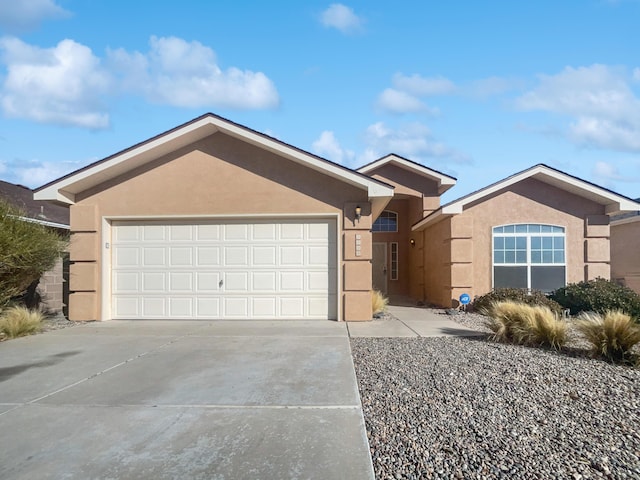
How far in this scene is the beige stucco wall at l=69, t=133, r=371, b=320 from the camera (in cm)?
1094

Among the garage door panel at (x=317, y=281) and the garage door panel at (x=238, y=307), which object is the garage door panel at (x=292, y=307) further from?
the garage door panel at (x=238, y=307)

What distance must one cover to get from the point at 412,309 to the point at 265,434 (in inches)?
434

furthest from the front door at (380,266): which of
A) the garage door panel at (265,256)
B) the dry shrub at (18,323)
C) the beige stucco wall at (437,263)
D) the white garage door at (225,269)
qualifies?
→ the dry shrub at (18,323)

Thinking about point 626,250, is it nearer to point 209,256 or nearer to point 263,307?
point 263,307

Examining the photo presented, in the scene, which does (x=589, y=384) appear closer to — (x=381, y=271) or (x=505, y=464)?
(x=505, y=464)

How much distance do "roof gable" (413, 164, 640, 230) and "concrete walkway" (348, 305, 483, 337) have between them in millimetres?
3362

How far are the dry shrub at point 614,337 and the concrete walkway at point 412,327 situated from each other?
7.89ft

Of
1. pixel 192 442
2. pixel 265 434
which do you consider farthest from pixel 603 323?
pixel 192 442

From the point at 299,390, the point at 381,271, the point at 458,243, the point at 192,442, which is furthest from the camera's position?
the point at 381,271

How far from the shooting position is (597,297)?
11820mm

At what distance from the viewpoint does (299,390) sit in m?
5.28

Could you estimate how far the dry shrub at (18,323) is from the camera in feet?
29.5

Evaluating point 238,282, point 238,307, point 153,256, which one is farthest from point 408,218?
point 153,256

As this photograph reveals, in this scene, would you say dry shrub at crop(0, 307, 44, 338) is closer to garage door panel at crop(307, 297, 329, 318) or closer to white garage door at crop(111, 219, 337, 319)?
white garage door at crop(111, 219, 337, 319)
